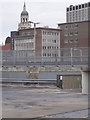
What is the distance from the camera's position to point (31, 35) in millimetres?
149375

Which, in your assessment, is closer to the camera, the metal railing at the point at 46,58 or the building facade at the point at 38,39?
the metal railing at the point at 46,58

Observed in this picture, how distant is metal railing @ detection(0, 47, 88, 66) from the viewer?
1236 inches

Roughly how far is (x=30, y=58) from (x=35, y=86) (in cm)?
373

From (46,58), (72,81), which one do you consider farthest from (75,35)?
(72,81)

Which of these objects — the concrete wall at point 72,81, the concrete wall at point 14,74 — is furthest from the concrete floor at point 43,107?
the concrete wall at point 14,74

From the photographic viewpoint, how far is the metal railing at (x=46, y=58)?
103 feet

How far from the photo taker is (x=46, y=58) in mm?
32062

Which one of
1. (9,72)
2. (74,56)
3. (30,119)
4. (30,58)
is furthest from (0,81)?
(30,119)

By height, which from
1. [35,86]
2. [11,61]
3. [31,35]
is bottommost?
[35,86]

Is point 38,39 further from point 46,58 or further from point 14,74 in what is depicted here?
point 46,58

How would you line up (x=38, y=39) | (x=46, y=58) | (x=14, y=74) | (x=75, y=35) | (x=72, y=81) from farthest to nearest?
(x=75, y=35) < (x=38, y=39) < (x=14, y=74) < (x=46, y=58) < (x=72, y=81)

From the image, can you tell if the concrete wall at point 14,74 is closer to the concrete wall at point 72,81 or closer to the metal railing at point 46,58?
the metal railing at point 46,58

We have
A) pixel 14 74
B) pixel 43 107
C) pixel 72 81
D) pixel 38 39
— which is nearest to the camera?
pixel 43 107

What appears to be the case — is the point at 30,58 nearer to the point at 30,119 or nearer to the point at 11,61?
Answer: the point at 11,61
